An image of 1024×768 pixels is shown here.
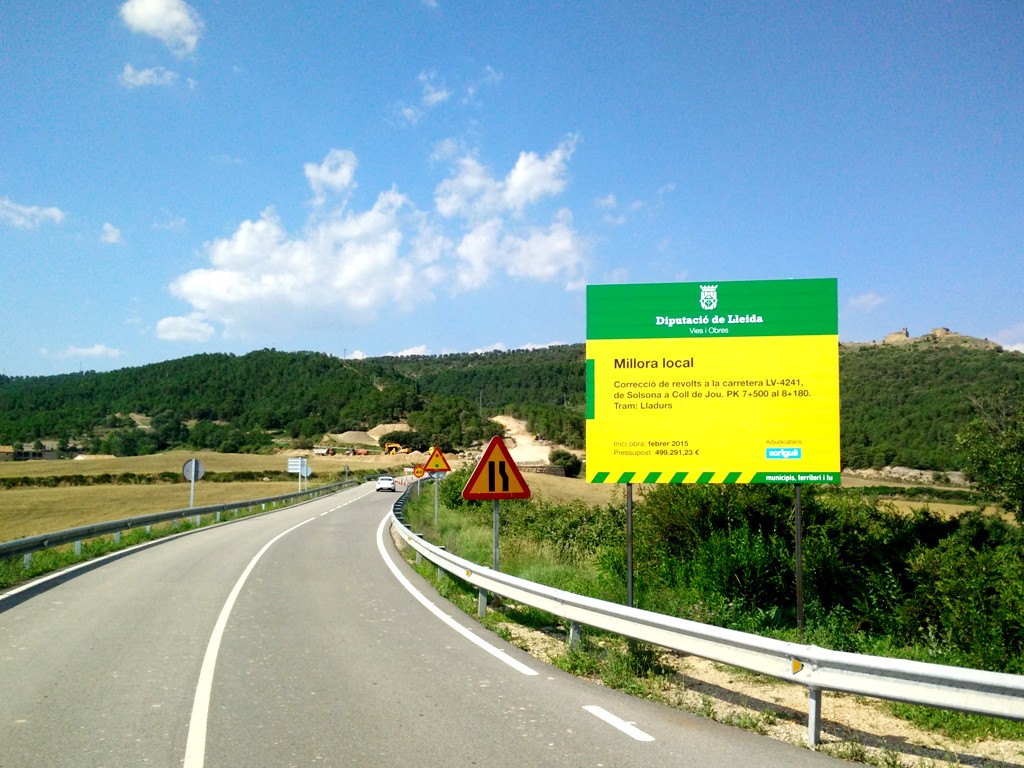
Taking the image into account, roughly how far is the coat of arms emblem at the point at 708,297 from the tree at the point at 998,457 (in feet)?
59.2

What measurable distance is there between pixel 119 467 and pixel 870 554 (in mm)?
107450

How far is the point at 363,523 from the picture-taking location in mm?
31938

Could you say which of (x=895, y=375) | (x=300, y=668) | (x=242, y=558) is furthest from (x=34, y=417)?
(x=300, y=668)

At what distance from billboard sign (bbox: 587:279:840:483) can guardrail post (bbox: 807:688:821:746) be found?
157 inches

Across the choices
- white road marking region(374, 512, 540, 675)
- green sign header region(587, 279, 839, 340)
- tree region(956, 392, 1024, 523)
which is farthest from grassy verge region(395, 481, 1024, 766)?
tree region(956, 392, 1024, 523)

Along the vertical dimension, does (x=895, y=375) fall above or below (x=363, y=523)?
above

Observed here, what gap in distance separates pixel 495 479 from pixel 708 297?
4.16 m

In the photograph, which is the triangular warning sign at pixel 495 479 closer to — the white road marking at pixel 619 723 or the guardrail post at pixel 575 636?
the guardrail post at pixel 575 636

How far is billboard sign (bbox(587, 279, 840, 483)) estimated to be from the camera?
31.9ft

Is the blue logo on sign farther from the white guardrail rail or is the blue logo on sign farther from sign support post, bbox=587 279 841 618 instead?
the white guardrail rail

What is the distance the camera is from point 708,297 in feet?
33.1

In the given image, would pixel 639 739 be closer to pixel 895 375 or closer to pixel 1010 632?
pixel 1010 632

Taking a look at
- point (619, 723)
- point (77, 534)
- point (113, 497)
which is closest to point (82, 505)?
point (113, 497)

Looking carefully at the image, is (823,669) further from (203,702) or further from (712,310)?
(712,310)
